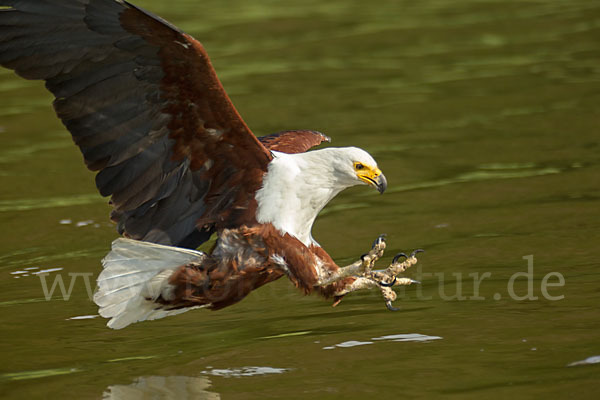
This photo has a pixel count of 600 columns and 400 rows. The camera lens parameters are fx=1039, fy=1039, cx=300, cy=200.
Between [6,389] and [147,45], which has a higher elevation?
[147,45]

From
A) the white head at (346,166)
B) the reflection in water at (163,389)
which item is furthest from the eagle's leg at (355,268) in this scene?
the reflection in water at (163,389)

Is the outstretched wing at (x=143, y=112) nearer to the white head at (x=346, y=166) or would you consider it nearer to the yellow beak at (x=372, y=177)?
the white head at (x=346, y=166)

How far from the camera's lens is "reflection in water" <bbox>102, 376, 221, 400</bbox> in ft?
15.0

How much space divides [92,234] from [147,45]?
8.93ft

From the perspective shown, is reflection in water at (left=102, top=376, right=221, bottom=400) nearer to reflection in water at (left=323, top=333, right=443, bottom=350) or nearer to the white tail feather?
the white tail feather

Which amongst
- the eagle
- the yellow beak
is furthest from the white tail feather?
the yellow beak

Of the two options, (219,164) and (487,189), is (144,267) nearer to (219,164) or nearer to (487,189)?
(219,164)

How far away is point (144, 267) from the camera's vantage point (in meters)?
4.97

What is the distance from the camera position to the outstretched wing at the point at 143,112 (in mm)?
4566

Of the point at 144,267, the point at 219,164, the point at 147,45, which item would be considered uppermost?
the point at 147,45

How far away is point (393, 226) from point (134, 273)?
232 centimetres

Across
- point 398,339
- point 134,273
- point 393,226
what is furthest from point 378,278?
point 393,226

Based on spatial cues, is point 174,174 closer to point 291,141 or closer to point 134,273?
point 134,273

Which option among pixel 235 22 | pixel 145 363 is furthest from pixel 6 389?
pixel 235 22
